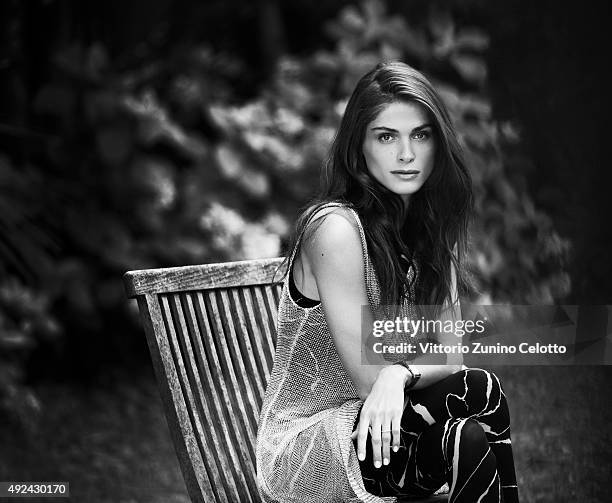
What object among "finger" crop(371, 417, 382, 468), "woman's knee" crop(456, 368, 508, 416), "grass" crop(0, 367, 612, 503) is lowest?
"grass" crop(0, 367, 612, 503)

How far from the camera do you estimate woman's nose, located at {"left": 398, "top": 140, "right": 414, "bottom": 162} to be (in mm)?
2338

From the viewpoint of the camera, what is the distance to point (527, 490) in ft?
8.91

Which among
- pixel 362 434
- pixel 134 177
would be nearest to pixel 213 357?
pixel 362 434

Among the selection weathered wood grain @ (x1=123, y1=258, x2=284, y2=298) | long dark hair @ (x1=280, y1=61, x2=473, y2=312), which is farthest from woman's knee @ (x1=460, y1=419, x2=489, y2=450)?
weathered wood grain @ (x1=123, y1=258, x2=284, y2=298)

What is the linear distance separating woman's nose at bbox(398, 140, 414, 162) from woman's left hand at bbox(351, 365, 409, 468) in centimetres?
50

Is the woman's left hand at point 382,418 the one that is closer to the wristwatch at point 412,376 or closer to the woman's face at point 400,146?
the wristwatch at point 412,376

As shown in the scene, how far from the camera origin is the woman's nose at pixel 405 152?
7.67 ft

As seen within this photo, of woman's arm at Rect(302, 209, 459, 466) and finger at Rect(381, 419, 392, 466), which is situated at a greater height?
woman's arm at Rect(302, 209, 459, 466)

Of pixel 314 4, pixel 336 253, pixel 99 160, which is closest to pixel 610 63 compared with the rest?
pixel 336 253

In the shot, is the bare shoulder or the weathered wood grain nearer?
the bare shoulder

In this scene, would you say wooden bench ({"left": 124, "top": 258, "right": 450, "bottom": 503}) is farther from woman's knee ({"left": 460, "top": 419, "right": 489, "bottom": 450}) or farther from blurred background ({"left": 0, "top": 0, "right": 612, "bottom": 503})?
blurred background ({"left": 0, "top": 0, "right": 612, "bottom": 503})

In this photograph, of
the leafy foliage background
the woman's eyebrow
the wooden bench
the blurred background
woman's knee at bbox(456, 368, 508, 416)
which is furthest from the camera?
the leafy foliage background

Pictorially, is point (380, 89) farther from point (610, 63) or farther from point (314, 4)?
point (314, 4)

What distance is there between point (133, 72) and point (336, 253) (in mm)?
3754
